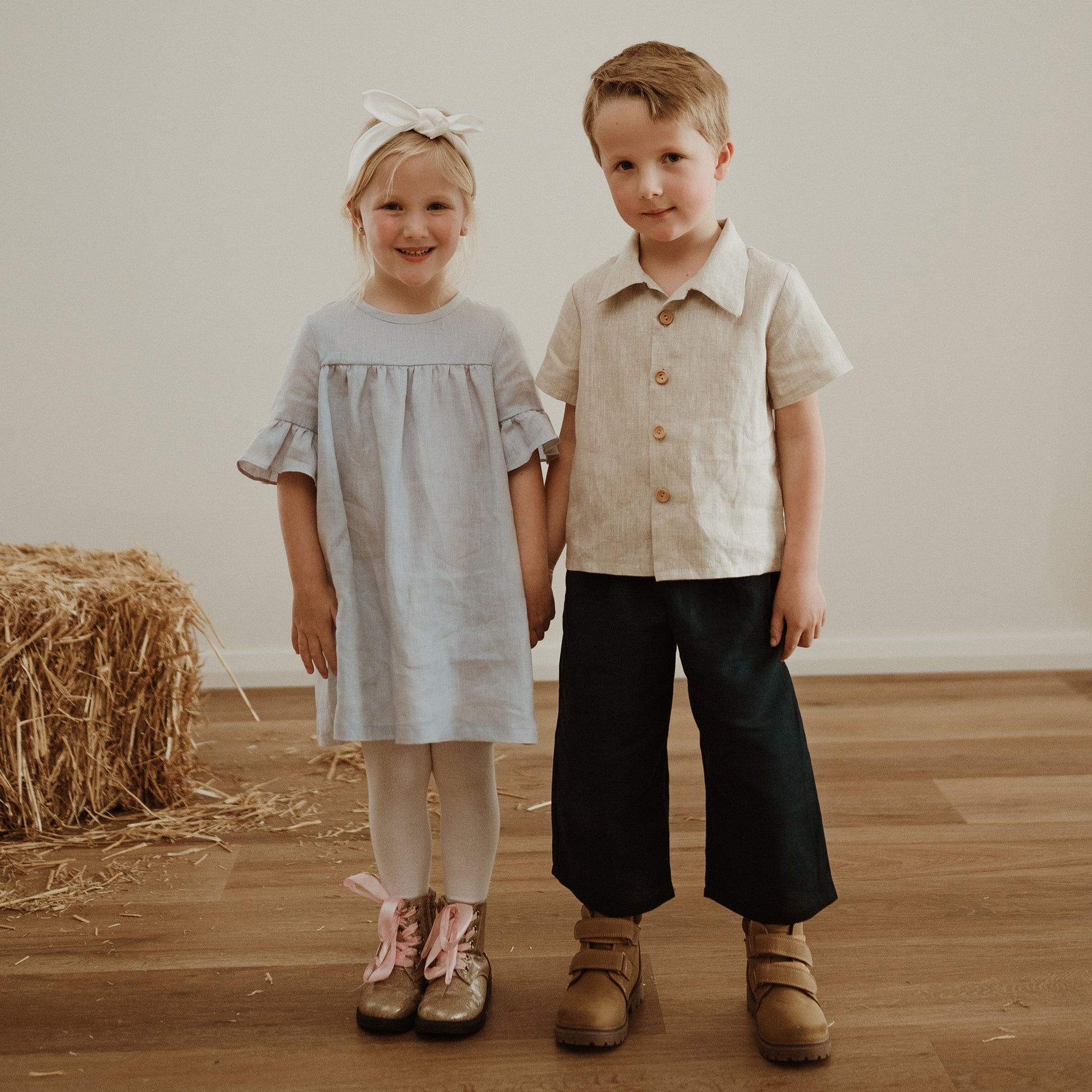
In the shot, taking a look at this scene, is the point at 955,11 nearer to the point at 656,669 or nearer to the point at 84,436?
the point at 656,669

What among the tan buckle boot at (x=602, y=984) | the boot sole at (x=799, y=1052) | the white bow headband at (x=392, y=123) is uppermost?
the white bow headband at (x=392, y=123)

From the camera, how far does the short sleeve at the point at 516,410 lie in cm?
134

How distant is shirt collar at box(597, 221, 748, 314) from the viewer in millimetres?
1247

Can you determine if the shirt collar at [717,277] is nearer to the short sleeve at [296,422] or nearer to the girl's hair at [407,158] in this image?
the girl's hair at [407,158]

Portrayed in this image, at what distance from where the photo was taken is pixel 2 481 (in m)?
2.91

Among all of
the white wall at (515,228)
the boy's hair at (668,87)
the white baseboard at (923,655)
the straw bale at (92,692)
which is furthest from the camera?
the white baseboard at (923,655)

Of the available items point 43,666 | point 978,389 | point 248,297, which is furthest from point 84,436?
point 978,389

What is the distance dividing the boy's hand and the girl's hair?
0.59 metres

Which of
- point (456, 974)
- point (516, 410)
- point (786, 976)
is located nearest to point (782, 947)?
point (786, 976)

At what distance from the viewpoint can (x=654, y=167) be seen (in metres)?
1.21

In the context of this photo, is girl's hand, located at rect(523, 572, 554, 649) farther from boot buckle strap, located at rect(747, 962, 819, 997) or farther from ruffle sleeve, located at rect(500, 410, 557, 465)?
boot buckle strap, located at rect(747, 962, 819, 997)

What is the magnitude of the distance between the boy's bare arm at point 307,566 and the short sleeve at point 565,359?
32 centimetres

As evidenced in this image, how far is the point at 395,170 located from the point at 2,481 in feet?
6.82

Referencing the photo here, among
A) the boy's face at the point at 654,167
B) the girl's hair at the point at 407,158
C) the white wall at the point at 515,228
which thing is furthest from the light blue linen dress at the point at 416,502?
the white wall at the point at 515,228
